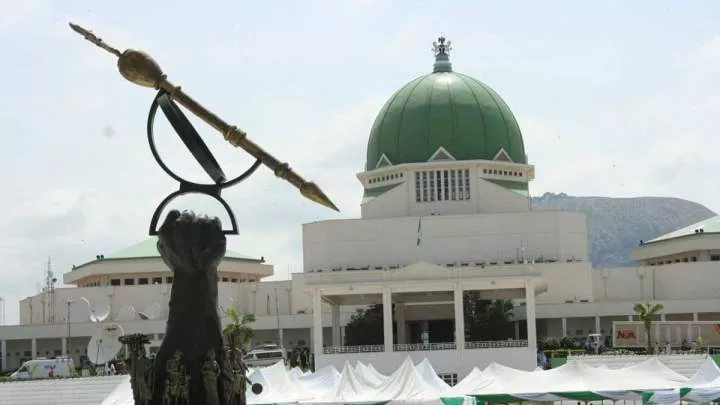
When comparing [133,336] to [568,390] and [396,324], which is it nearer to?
[568,390]

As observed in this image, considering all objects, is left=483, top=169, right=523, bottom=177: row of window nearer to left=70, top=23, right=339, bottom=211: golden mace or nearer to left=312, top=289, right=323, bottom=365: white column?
left=312, top=289, right=323, bottom=365: white column

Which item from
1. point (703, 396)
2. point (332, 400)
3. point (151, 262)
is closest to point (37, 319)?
point (151, 262)

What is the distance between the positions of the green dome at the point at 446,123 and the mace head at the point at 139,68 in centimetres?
5686

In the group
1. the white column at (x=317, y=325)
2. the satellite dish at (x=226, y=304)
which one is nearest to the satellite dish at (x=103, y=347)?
Answer: the white column at (x=317, y=325)

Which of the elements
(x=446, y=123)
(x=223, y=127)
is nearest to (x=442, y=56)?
(x=446, y=123)

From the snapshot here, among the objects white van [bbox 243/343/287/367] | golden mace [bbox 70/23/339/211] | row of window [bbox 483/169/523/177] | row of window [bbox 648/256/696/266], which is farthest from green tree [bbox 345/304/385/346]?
golden mace [bbox 70/23/339/211]

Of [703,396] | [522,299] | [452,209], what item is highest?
[452,209]

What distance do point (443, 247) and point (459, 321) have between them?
1510cm

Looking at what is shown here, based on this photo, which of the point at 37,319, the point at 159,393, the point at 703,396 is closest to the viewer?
the point at 159,393

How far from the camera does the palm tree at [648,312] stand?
233ft

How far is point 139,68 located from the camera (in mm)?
29625

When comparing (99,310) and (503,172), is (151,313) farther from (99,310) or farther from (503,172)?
(503,172)

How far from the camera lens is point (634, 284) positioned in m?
89.0

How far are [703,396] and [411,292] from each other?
3567 cm
